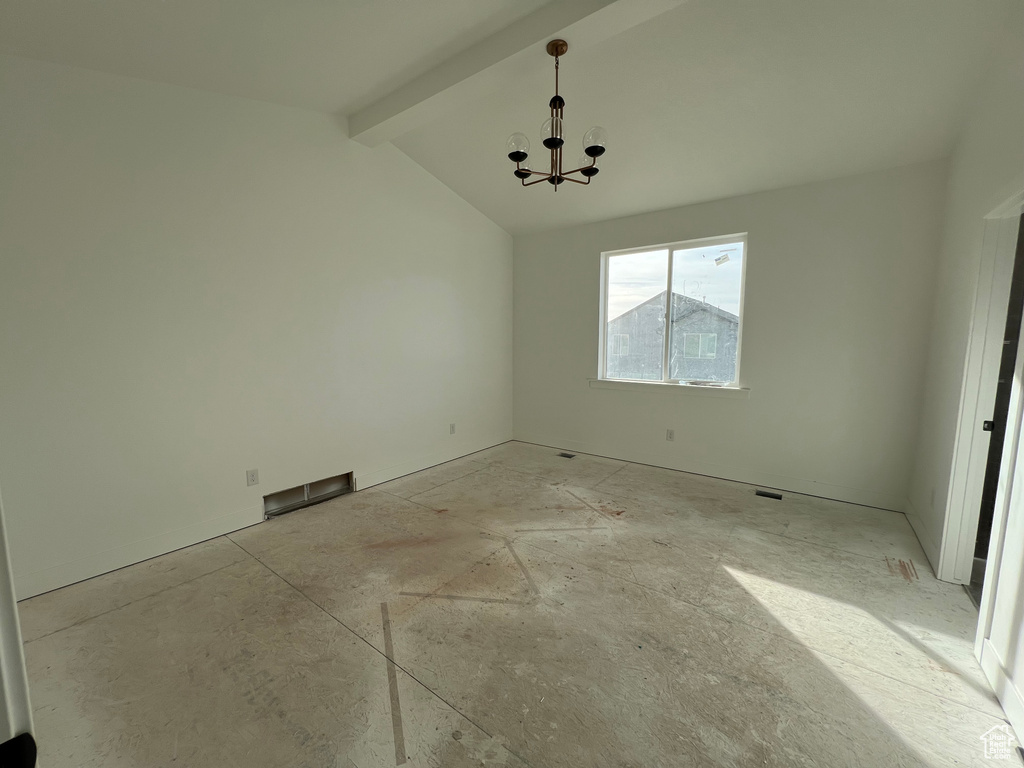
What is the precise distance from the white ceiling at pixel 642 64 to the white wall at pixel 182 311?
1.13 feet

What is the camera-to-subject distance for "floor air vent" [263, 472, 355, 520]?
346 centimetres

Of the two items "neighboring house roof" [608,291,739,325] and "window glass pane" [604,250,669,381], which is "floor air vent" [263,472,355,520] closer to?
"window glass pane" [604,250,669,381]

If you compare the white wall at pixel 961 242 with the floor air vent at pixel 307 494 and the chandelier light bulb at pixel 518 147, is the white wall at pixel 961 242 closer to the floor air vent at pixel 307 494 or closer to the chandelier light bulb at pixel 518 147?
the chandelier light bulb at pixel 518 147

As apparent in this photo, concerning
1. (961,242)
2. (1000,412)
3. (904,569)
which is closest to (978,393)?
(1000,412)

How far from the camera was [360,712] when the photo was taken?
5.48 ft

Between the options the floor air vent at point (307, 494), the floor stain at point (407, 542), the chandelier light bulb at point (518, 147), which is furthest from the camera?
the floor air vent at point (307, 494)

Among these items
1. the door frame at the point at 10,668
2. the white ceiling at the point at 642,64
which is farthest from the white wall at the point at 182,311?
the door frame at the point at 10,668

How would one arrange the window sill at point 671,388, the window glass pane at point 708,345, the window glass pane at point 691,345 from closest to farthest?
the window sill at point 671,388, the window glass pane at point 708,345, the window glass pane at point 691,345

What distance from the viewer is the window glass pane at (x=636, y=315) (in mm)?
4609

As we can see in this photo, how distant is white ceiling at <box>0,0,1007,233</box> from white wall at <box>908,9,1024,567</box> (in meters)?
0.23

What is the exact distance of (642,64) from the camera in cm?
273

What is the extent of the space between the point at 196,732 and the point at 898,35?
456cm

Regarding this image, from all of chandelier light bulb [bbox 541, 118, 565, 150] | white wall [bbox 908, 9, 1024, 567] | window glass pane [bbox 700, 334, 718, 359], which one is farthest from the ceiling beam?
window glass pane [bbox 700, 334, 718, 359]

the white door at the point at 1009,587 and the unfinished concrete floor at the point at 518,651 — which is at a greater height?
the white door at the point at 1009,587
